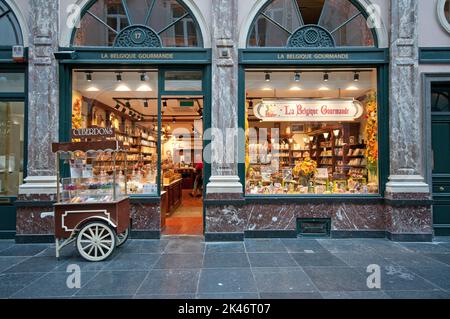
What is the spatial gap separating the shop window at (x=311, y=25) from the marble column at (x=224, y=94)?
0.70 meters

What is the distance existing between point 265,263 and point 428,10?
23.3ft

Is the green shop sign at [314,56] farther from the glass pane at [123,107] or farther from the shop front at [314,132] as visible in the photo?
the glass pane at [123,107]

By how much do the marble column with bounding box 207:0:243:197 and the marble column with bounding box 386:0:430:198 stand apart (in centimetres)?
370

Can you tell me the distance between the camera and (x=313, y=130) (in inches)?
323

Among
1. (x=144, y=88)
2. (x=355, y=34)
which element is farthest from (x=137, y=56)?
(x=355, y=34)

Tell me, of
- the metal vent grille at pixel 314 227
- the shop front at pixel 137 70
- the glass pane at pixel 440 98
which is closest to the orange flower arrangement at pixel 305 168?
the metal vent grille at pixel 314 227

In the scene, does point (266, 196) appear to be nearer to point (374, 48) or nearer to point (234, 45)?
point (234, 45)

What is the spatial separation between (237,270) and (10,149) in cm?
633

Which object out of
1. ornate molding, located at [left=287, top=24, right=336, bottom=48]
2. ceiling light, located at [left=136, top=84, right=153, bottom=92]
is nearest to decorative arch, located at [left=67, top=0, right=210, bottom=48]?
ceiling light, located at [left=136, top=84, right=153, bottom=92]

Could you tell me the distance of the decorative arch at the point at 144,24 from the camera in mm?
7527

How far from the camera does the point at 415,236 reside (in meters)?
7.08

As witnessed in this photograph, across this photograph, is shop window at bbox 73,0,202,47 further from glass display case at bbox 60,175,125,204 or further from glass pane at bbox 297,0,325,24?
glass display case at bbox 60,175,125,204

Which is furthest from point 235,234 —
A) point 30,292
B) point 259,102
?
point 30,292

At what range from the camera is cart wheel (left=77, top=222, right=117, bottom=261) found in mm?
5858
